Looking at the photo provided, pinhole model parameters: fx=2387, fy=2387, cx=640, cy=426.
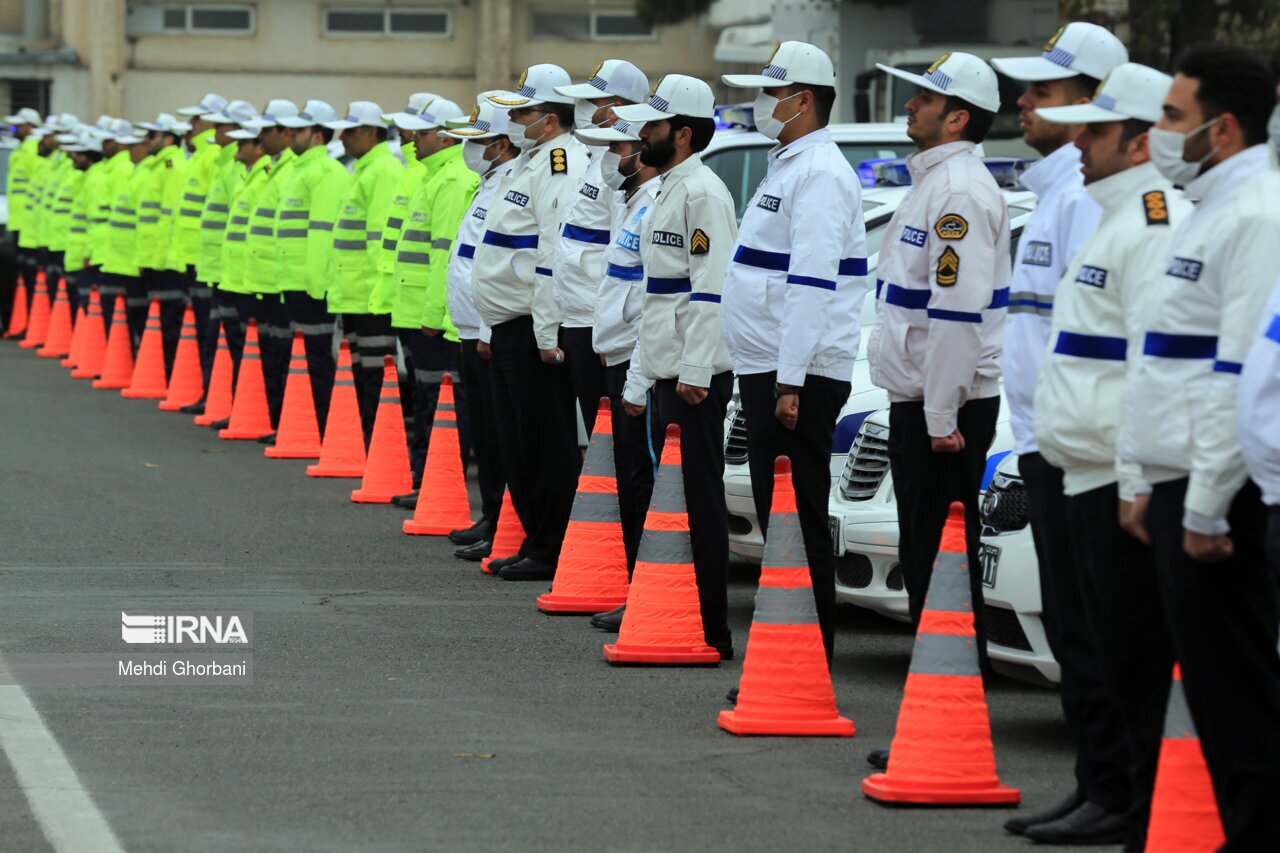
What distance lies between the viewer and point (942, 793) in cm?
671

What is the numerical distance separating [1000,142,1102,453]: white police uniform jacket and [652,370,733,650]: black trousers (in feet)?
8.70

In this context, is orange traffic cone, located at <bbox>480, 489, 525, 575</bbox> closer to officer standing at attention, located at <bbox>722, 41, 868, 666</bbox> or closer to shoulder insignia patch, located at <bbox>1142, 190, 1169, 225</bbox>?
officer standing at attention, located at <bbox>722, 41, 868, 666</bbox>

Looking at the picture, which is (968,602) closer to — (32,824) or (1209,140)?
(1209,140)

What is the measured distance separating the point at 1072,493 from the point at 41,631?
4988mm

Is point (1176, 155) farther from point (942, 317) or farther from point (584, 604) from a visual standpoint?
point (584, 604)

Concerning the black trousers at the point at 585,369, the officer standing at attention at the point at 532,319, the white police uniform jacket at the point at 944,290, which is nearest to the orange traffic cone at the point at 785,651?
the white police uniform jacket at the point at 944,290

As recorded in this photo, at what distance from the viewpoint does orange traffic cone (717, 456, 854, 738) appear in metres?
7.66

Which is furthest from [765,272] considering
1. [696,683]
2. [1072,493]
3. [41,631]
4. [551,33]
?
[551,33]

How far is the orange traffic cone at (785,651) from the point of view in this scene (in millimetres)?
7656

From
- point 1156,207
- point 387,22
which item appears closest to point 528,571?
point 1156,207

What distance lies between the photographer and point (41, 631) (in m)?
9.49

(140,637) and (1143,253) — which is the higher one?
(1143,253)

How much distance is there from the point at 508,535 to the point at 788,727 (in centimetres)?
413

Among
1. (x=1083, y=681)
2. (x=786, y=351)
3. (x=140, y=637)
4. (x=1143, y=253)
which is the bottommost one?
(x=140, y=637)
